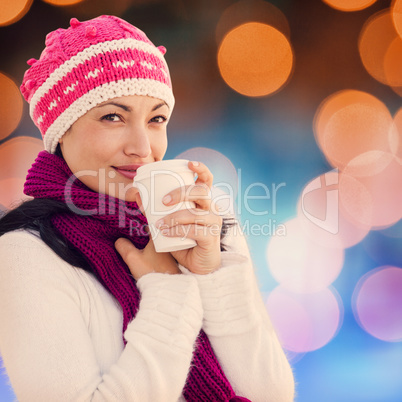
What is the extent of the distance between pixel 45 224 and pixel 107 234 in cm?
15

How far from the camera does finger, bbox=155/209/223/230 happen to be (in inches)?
28.2

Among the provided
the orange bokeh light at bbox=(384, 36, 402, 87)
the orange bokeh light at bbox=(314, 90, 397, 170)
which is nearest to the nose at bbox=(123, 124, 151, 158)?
the orange bokeh light at bbox=(314, 90, 397, 170)

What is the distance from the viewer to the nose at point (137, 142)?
0.89 metres

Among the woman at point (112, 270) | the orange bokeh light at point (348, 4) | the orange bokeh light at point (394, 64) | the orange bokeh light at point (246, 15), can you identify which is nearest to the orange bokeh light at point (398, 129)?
the orange bokeh light at point (394, 64)

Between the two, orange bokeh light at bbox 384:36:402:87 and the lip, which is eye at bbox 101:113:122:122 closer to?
the lip

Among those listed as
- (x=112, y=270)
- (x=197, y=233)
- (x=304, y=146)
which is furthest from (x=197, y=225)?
(x=304, y=146)

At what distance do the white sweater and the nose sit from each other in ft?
1.01

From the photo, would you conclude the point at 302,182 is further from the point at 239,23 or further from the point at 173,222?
the point at 173,222

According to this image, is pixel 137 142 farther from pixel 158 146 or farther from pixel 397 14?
pixel 397 14

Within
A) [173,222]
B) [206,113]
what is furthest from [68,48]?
[206,113]

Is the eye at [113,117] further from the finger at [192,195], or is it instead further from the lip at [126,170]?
the finger at [192,195]

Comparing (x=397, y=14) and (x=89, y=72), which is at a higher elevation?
(x=397, y=14)

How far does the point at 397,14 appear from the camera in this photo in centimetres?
245

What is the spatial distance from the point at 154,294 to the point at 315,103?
2162mm
